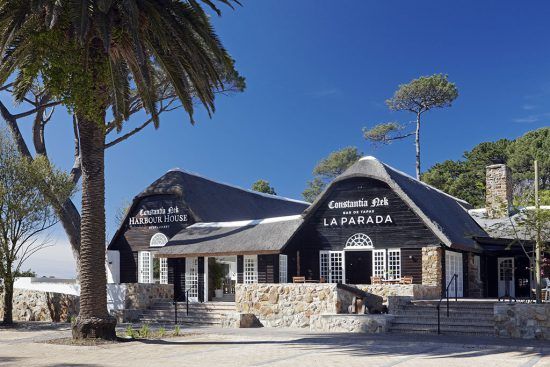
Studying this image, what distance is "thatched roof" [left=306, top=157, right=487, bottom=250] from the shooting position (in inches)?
933

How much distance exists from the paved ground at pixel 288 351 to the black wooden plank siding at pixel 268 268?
6.99 metres

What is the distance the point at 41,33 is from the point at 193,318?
1183cm

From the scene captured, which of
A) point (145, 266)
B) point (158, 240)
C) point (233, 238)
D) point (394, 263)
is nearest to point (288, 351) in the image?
point (394, 263)

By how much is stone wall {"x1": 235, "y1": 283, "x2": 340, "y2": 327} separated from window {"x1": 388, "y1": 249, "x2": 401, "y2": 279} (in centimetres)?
424

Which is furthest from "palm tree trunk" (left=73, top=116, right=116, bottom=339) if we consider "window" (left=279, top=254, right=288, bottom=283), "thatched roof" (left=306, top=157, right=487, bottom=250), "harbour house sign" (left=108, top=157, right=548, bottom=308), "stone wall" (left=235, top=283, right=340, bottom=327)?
"thatched roof" (left=306, top=157, right=487, bottom=250)

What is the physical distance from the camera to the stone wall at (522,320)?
56.5 feet

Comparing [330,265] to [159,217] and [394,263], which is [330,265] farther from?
[159,217]

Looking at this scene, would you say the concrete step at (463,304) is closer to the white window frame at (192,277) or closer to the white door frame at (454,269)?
the white door frame at (454,269)

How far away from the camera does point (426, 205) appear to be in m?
25.3

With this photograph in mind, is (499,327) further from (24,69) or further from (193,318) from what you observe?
(24,69)

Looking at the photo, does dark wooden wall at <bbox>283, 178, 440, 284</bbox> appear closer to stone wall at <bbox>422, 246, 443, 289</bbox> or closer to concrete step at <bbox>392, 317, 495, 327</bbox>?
stone wall at <bbox>422, 246, 443, 289</bbox>

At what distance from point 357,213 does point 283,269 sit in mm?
3761

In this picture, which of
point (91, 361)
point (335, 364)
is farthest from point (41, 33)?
point (335, 364)

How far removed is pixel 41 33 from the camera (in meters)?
16.3
